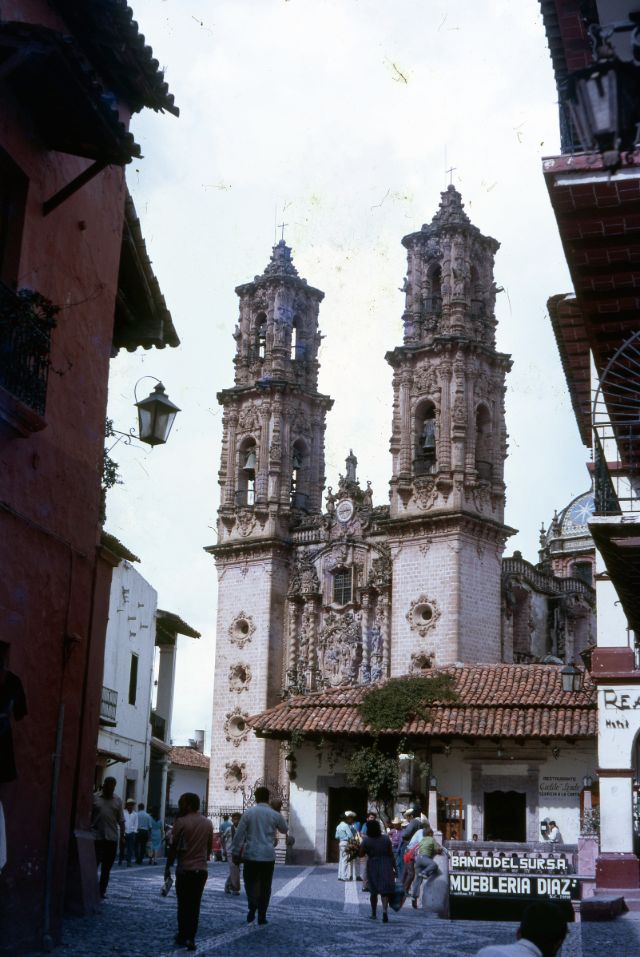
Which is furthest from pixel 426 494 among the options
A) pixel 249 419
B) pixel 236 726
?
pixel 236 726

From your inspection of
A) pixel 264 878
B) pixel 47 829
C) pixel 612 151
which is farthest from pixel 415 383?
pixel 612 151

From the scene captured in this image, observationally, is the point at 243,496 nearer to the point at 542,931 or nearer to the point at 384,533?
the point at 384,533

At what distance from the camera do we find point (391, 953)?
40.7 ft

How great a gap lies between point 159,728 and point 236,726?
276 centimetres

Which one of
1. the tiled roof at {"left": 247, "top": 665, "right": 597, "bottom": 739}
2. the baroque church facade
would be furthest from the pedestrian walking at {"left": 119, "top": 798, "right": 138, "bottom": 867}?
the baroque church facade

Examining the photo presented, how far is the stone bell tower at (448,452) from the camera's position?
134 feet

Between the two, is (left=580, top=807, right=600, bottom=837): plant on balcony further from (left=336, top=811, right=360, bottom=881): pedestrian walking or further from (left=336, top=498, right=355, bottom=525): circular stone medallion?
(left=336, top=498, right=355, bottom=525): circular stone medallion

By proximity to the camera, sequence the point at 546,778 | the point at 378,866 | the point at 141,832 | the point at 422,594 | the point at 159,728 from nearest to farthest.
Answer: the point at 378,866, the point at 141,832, the point at 546,778, the point at 422,594, the point at 159,728

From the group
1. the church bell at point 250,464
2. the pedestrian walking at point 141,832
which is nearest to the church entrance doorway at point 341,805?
the pedestrian walking at point 141,832

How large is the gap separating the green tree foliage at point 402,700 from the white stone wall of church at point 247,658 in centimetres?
1145

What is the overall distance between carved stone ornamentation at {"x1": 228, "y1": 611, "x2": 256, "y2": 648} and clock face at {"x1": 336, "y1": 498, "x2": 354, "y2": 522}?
4.77 metres

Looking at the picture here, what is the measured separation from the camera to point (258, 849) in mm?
13875

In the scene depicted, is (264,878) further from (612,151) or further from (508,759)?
(508,759)

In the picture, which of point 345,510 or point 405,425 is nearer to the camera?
point 405,425
